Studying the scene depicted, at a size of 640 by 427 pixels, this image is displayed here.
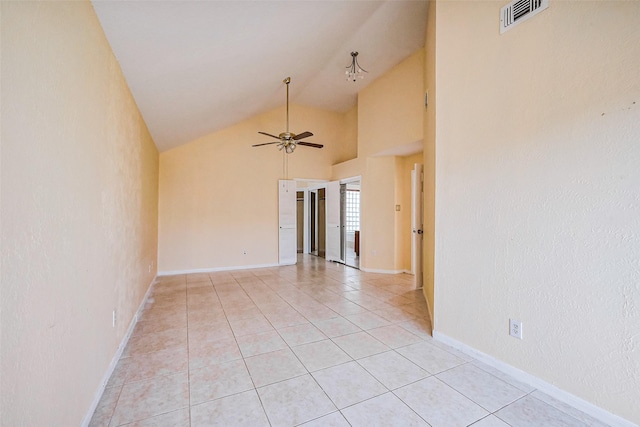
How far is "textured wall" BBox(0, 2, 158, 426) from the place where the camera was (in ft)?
3.01

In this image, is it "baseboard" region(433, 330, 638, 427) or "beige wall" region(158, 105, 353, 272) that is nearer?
"baseboard" region(433, 330, 638, 427)

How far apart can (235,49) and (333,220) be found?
15.1 ft

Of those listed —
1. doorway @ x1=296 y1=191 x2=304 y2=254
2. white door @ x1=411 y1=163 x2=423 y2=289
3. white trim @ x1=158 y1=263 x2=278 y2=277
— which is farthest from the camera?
doorway @ x1=296 y1=191 x2=304 y2=254

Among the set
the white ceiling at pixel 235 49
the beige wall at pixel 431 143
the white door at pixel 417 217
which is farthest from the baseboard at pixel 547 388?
the white ceiling at pixel 235 49

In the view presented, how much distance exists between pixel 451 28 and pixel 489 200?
165cm

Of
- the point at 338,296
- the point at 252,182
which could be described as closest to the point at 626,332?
the point at 338,296

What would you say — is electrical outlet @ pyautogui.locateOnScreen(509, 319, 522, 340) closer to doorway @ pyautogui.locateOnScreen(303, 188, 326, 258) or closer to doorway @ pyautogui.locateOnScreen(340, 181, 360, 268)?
doorway @ pyautogui.locateOnScreen(340, 181, 360, 268)

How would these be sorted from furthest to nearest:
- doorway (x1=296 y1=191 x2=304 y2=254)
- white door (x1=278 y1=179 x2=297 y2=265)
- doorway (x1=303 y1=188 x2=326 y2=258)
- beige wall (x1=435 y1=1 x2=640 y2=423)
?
doorway (x1=296 y1=191 x2=304 y2=254), doorway (x1=303 y1=188 x2=326 y2=258), white door (x1=278 y1=179 x2=297 y2=265), beige wall (x1=435 y1=1 x2=640 y2=423)

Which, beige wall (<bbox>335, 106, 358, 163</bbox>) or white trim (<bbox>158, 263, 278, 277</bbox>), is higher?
beige wall (<bbox>335, 106, 358, 163</bbox>)

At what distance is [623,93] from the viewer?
1.55 m

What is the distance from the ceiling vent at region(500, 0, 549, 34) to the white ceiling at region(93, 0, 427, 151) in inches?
64.5

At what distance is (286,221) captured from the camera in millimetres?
6453

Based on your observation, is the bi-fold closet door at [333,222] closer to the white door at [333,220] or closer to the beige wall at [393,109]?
the white door at [333,220]

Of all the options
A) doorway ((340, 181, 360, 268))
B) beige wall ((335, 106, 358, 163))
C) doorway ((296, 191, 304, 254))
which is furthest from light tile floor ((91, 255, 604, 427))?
doorway ((296, 191, 304, 254))
